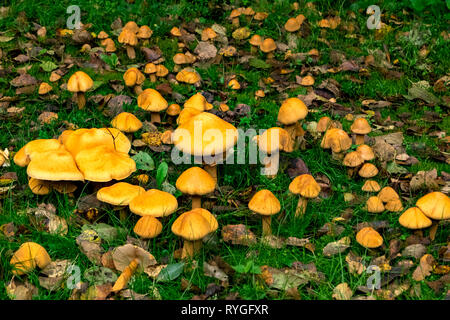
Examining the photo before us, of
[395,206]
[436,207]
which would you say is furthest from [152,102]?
[436,207]

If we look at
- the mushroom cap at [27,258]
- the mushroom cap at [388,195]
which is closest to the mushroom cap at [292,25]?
the mushroom cap at [388,195]

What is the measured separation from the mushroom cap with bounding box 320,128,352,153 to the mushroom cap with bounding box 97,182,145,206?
212cm

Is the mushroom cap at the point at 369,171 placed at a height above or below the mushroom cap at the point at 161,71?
below

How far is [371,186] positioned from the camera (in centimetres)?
529

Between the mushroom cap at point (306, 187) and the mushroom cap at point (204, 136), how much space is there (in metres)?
0.74

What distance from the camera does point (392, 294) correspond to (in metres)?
4.16

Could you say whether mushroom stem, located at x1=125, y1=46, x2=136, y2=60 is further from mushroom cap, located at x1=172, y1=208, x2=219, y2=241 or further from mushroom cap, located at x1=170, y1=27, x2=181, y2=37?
mushroom cap, located at x1=172, y1=208, x2=219, y2=241

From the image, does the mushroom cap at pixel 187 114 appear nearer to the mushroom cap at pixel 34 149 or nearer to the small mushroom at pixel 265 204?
the mushroom cap at pixel 34 149

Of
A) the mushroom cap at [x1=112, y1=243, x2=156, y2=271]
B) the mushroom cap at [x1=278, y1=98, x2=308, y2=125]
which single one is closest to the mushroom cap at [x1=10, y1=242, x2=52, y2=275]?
the mushroom cap at [x1=112, y1=243, x2=156, y2=271]

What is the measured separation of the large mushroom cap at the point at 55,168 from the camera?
15.6 feet

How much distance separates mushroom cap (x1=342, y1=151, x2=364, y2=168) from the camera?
5.48 m

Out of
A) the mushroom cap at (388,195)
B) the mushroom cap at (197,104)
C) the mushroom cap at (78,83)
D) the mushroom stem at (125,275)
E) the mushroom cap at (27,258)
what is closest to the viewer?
the mushroom stem at (125,275)
